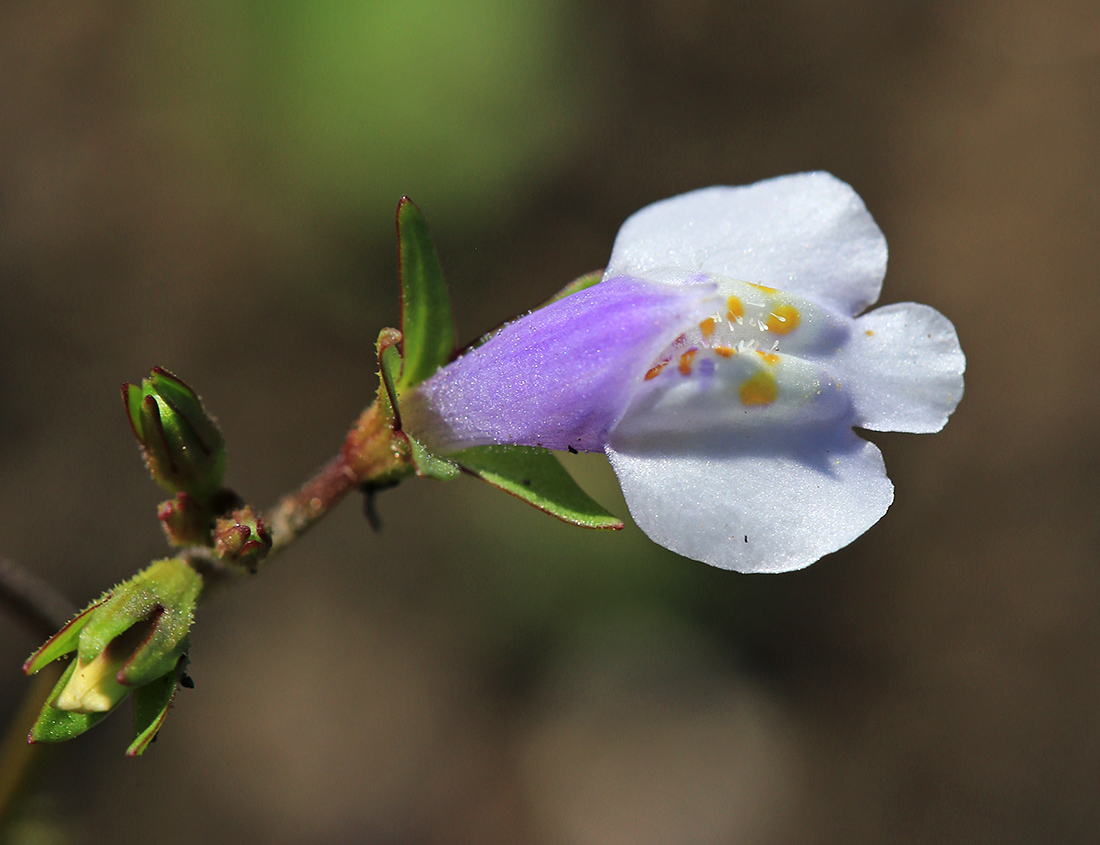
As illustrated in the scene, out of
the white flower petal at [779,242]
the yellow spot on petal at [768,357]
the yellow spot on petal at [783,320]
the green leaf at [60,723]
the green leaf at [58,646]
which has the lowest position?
the green leaf at [60,723]

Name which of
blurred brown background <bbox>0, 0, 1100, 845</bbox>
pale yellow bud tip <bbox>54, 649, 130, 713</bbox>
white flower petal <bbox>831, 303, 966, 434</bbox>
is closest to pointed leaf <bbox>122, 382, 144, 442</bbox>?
pale yellow bud tip <bbox>54, 649, 130, 713</bbox>

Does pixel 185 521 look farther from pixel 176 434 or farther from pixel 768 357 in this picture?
pixel 768 357

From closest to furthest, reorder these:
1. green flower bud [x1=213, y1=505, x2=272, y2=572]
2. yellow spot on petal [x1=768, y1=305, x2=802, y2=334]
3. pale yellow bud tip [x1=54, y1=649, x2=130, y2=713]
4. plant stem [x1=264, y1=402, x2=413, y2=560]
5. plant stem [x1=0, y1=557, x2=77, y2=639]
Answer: pale yellow bud tip [x1=54, y1=649, x2=130, y2=713]
yellow spot on petal [x1=768, y1=305, x2=802, y2=334]
green flower bud [x1=213, y1=505, x2=272, y2=572]
plant stem [x1=264, y1=402, x2=413, y2=560]
plant stem [x1=0, y1=557, x2=77, y2=639]

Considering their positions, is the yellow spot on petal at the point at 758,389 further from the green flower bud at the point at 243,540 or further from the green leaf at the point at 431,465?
the green flower bud at the point at 243,540

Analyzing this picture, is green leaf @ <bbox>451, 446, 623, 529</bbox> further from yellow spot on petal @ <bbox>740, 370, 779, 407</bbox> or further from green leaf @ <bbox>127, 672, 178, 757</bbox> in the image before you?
green leaf @ <bbox>127, 672, 178, 757</bbox>

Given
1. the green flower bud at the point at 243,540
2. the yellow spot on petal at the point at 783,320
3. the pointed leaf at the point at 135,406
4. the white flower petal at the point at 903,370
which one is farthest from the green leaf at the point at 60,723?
the white flower petal at the point at 903,370

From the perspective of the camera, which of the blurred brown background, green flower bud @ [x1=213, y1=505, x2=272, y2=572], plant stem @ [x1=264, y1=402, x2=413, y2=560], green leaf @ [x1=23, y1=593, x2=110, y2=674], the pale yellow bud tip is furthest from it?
the blurred brown background

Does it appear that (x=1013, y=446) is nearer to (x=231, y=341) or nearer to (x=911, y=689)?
(x=911, y=689)
